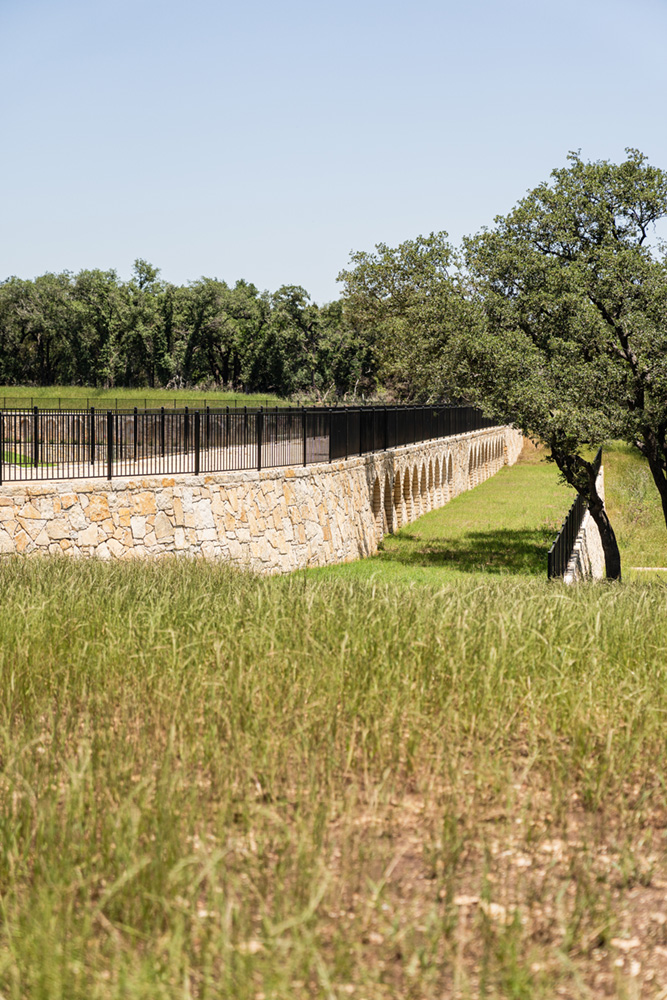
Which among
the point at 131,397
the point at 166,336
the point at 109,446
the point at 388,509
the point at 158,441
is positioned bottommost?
the point at 388,509

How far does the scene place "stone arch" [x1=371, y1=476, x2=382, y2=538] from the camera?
94.9ft

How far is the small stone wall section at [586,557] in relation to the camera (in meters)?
19.7

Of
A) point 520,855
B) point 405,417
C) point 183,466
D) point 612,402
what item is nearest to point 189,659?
point 520,855

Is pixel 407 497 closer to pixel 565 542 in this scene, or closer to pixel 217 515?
pixel 565 542

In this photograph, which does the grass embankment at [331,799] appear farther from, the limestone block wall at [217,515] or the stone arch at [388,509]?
the stone arch at [388,509]

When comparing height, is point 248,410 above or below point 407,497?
above

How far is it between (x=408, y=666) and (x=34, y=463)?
1251 cm

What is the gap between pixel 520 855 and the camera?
4328mm

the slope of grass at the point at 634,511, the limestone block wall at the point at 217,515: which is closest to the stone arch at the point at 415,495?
the limestone block wall at the point at 217,515

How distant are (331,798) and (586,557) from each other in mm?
20513

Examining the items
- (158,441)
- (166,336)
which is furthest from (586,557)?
(166,336)

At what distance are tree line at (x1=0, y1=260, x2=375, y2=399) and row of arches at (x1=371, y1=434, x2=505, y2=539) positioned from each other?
43.1m

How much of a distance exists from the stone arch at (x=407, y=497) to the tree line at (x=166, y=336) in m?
58.7

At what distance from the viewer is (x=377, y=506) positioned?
29.2 meters
